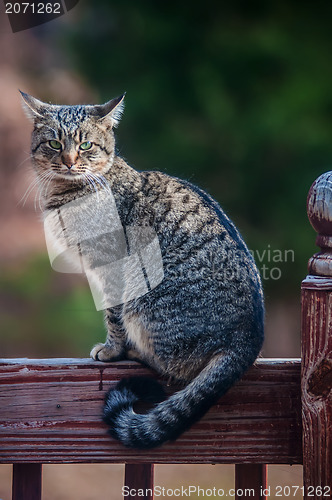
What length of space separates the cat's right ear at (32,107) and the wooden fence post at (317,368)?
132 centimetres

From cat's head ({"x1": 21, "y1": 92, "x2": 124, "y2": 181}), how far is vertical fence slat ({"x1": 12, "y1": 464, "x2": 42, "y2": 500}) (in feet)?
3.36

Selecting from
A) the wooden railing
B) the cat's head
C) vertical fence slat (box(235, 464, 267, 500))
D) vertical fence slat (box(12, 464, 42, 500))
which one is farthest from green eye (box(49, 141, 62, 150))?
vertical fence slat (box(235, 464, 267, 500))

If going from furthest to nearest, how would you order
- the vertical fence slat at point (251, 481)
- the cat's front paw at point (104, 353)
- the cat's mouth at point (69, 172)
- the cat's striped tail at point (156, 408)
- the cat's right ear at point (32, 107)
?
the cat's right ear at point (32, 107) → the cat's mouth at point (69, 172) → the cat's front paw at point (104, 353) → the vertical fence slat at point (251, 481) → the cat's striped tail at point (156, 408)

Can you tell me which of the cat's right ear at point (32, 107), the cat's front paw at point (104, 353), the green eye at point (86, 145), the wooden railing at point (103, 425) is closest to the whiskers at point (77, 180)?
the green eye at point (86, 145)

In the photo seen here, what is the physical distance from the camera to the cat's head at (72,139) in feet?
7.20

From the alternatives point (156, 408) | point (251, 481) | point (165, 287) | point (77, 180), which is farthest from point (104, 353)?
point (77, 180)

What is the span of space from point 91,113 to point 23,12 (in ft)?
7.82

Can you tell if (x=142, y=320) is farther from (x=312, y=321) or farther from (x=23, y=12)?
(x=23, y=12)

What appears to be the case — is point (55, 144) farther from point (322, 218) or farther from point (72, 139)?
point (322, 218)

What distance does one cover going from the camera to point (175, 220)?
1.97 metres

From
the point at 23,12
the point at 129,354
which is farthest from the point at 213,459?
the point at 23,12

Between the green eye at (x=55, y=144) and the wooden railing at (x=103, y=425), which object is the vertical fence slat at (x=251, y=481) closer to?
the wooden railing at (x=103, y=425)

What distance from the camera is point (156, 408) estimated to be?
1495 millimetres

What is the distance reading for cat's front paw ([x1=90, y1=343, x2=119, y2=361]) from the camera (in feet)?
5.75
